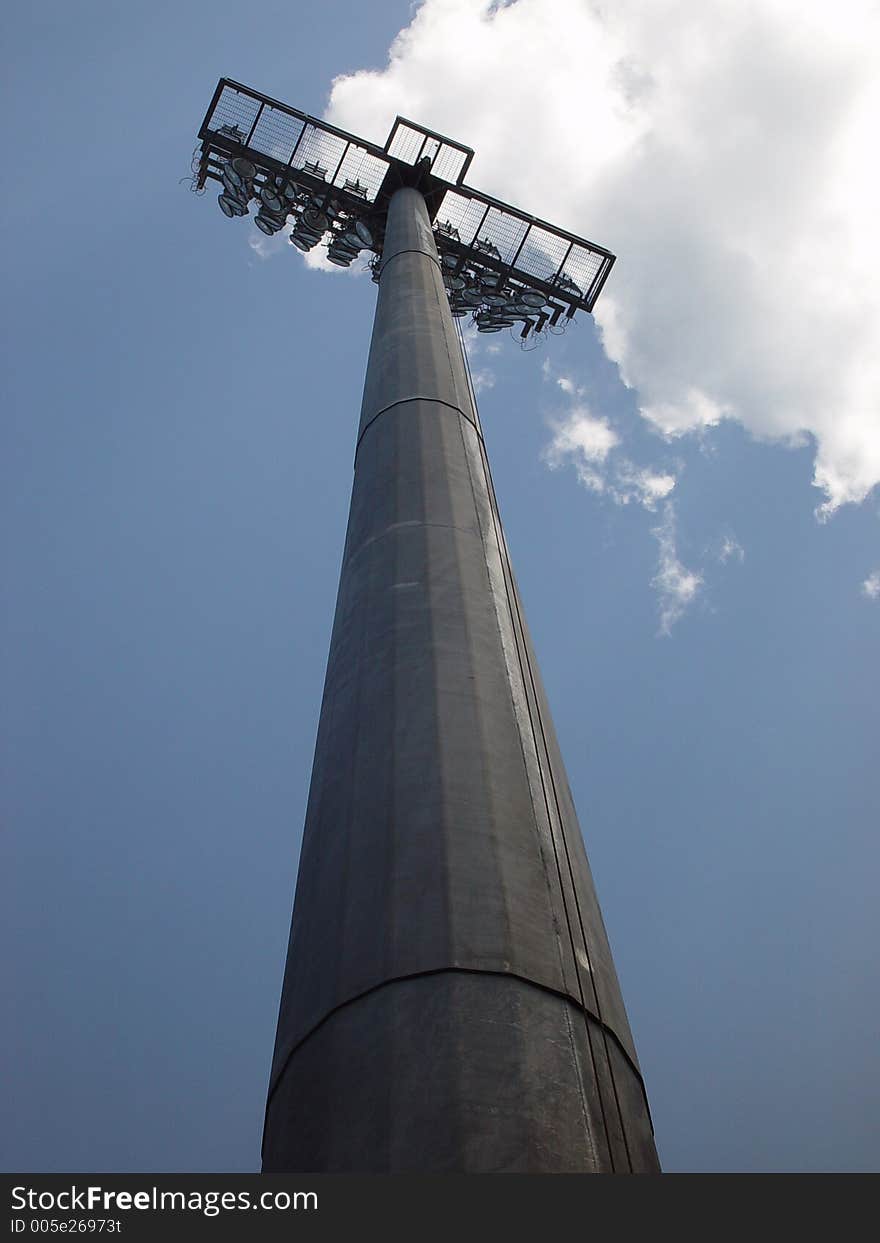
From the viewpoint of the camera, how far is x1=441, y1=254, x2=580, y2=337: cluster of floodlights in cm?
2966

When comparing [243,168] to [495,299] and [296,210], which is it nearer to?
[296,210]

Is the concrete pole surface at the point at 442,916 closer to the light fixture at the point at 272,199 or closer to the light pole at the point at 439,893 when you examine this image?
the light pole at the point at 439,893

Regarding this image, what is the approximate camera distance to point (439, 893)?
549cm

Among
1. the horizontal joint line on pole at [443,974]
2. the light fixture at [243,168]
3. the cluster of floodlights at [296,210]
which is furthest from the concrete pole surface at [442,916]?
the light fixture at [243,168]

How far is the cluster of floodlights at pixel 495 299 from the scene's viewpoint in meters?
29.7

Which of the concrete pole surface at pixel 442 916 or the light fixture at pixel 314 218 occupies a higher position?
the light fixture at pixel 314 218

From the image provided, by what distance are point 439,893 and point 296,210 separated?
2693cm

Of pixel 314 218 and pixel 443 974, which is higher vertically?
pixel 314 218

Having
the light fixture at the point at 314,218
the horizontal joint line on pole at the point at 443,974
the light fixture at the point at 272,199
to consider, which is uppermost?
the light fixture at the point at 272,199

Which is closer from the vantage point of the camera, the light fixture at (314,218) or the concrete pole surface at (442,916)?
the concrete pole surface at (442,916)

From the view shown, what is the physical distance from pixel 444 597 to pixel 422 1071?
3.93 meters

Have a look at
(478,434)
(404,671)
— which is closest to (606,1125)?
(404,671)

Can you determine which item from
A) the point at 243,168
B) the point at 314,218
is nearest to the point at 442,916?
the point at 314,218

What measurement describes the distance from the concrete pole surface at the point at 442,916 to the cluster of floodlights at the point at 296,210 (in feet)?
70.9
